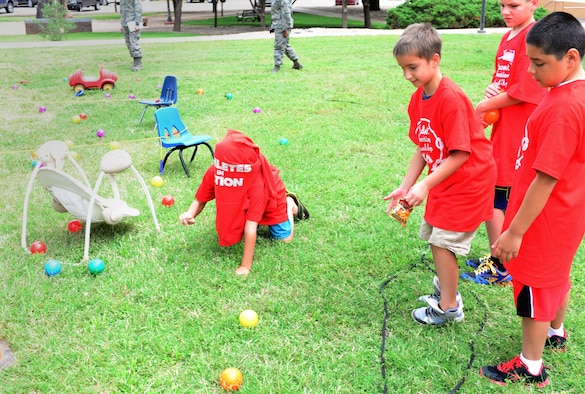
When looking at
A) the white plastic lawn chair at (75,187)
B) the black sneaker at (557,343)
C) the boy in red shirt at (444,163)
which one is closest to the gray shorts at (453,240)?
the boy in red shirt at (444,163)

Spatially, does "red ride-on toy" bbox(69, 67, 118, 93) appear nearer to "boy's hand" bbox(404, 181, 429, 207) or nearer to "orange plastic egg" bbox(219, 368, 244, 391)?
"orange plastic egg" bbox(219, 368, 244, 391)

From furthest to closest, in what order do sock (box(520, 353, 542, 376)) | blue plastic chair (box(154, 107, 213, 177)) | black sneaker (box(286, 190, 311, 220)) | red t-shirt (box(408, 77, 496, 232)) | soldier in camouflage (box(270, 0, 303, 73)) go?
soldier in camouflage (box(270, 0, 303, 73)) → blue plastic chair (box(154, 107, 213, 177)) → black sneaker (box(286, 190, 311, 220)) → red t-shirt (box(408, 77, 496, 232)) → sock (box(520, 353, 542, 376))

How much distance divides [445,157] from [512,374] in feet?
3.36

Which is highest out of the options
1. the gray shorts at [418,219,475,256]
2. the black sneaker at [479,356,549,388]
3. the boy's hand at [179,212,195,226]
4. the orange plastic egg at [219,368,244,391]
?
the gray shorts at [418,219,475,256]

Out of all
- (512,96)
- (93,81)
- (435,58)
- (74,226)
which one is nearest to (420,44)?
(435,58)

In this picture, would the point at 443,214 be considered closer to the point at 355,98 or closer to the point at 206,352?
the point at 206,352

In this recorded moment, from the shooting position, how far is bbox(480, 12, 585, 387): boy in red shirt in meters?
1.94

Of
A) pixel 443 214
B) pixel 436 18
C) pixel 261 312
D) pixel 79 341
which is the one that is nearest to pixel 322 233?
pixel 261 312

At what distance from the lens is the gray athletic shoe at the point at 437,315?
111 inches

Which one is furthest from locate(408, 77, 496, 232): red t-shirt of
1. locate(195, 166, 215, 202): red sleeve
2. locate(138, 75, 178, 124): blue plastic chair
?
locate(138, 75, 178, 124): blue plastic chair

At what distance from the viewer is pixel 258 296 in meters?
3.11

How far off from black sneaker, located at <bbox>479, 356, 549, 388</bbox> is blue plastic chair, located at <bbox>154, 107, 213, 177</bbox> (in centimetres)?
335

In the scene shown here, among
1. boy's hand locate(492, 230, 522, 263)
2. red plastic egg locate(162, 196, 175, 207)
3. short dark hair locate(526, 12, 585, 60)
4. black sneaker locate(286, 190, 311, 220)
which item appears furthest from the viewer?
red plastic egg locate(162, 196, 175, 207)

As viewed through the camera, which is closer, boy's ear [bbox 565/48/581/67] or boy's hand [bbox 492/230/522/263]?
boy's ear [bbox 565/48/581/67]
